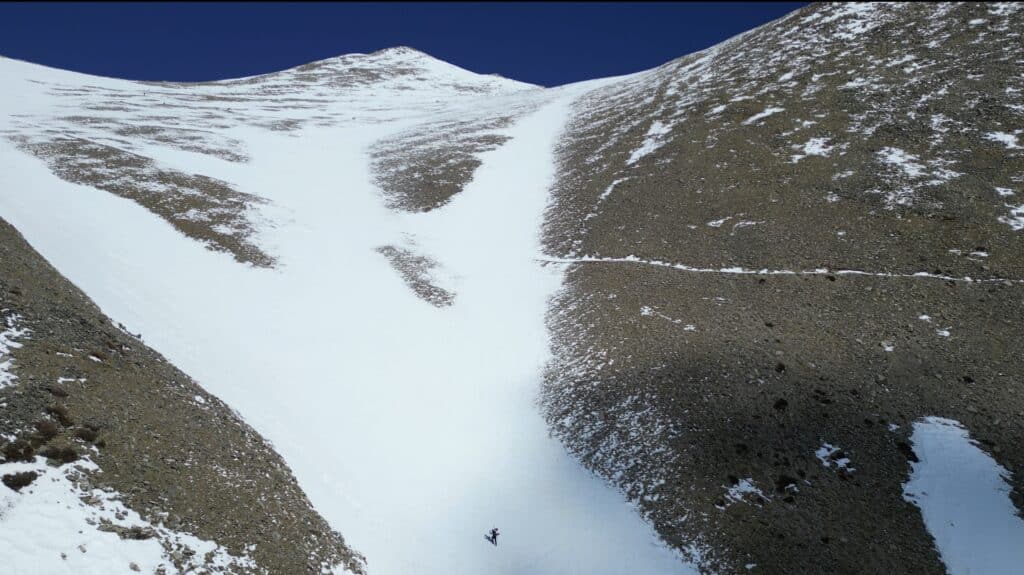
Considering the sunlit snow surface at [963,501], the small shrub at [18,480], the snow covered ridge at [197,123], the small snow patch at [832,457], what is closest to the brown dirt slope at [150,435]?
the small shrub at [18,480]

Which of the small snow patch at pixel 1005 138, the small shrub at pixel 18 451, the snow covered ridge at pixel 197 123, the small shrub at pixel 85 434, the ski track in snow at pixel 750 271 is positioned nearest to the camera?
the small shrub at pixel 18 451

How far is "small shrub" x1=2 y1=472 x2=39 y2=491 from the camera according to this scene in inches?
423

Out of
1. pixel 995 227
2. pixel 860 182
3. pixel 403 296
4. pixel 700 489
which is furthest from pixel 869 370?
pixel 403 296

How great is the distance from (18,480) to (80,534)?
1794 mm

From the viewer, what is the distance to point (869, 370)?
2136 centimetres

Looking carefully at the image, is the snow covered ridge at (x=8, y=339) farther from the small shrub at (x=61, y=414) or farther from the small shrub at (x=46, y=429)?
the small shrub at (x=46, y=429)

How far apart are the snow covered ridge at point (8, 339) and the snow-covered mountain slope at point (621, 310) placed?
0.09m

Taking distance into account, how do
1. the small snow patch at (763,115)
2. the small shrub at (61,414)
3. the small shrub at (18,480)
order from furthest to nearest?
the small snow patch at (763,115) < the small shrub at (61,414) < the small shrub at (18,480)

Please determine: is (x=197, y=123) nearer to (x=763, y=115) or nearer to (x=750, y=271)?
(x=763, y=115)

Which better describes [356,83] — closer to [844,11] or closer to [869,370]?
[844,11]

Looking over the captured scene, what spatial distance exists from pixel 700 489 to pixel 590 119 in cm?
5460

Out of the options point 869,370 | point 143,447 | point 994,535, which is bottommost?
point 994,535

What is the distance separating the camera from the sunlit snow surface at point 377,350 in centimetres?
1753

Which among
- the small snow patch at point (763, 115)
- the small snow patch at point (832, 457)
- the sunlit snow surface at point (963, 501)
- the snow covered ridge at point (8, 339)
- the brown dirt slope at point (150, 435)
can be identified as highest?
the snow covered ridge at point (8, 339)
